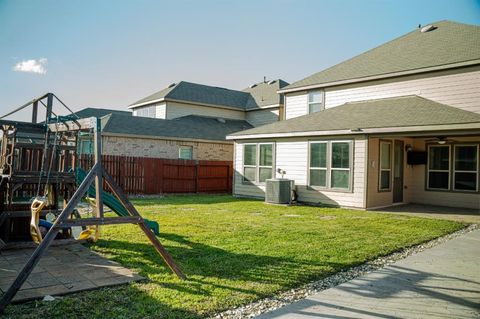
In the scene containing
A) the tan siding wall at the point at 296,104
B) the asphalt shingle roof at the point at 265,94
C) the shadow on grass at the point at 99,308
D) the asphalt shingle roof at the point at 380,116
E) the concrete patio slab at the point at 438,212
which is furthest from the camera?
the asphalt shingle roof at the point at 265,94

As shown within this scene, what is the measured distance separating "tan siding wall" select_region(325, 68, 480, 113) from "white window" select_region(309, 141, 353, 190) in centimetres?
401

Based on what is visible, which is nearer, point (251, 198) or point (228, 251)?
point (228, 251)

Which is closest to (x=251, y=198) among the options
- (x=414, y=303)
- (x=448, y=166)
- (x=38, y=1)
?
(x=448, y=166)

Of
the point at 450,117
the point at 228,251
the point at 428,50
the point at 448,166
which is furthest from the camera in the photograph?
the point at 428,50

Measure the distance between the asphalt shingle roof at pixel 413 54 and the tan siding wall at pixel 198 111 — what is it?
400 inches

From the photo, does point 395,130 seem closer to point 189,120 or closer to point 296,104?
point 296,104

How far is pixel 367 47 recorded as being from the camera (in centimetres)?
1955

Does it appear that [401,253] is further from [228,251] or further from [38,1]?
[38,1]

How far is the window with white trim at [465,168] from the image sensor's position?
13.7 m

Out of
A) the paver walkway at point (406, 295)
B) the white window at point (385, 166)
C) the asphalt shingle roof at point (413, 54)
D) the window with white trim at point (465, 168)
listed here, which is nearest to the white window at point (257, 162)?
the asphalt shingle roof at point (413, 54)

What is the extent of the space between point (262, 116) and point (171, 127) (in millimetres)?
8137

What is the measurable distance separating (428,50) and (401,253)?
1225cm

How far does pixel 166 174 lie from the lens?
18391mm

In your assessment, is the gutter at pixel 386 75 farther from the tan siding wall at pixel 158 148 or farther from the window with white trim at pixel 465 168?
the tan siding wall at pixel 158 148
